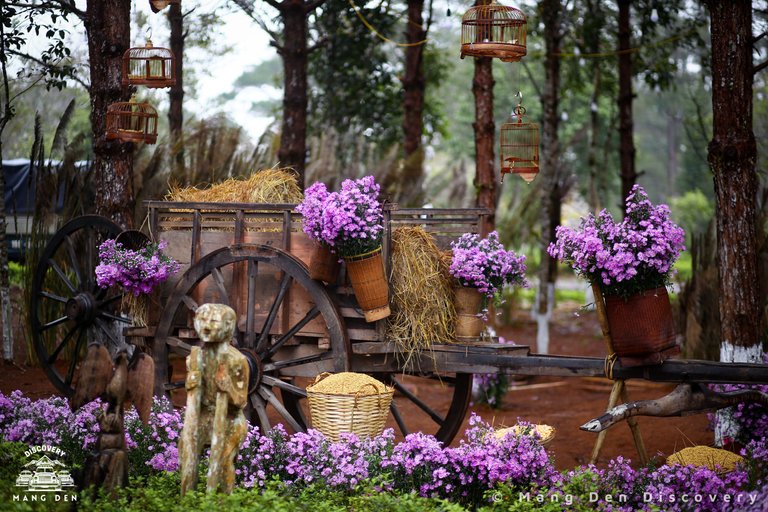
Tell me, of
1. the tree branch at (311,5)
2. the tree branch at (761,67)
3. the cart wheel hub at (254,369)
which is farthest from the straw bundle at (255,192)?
the tree branch at (311,5)

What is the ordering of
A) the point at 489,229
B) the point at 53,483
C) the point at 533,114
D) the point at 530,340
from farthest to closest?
1. the point at 533,114
2. the point at 530,340
3. the point at 489,229
4. the point at 53,483

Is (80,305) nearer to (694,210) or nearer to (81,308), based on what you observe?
(81,308)

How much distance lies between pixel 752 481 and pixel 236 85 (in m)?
44.7

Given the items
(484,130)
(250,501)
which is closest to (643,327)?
(250,501)

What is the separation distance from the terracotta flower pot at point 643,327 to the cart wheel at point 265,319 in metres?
1.94

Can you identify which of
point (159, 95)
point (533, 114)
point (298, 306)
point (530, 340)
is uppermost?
point (533, 114)

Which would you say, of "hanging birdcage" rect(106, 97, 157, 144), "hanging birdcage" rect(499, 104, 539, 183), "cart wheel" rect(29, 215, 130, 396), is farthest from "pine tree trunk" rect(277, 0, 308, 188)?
"hanging birdcage" rect(499, 104, 539, 183)

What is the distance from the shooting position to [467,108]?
115 feet

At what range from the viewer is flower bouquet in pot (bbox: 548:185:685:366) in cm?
564

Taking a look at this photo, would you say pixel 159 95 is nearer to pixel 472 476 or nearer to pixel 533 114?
pixel 472 476

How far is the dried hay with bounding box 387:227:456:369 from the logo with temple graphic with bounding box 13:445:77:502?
2411 millimetres

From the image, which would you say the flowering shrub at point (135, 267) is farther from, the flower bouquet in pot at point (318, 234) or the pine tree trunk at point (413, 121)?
→ the pine tree trunk at point (413, 121)

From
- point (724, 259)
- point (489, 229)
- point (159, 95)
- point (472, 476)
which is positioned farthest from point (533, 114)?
point (472, 476)

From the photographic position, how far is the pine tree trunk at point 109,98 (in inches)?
314
